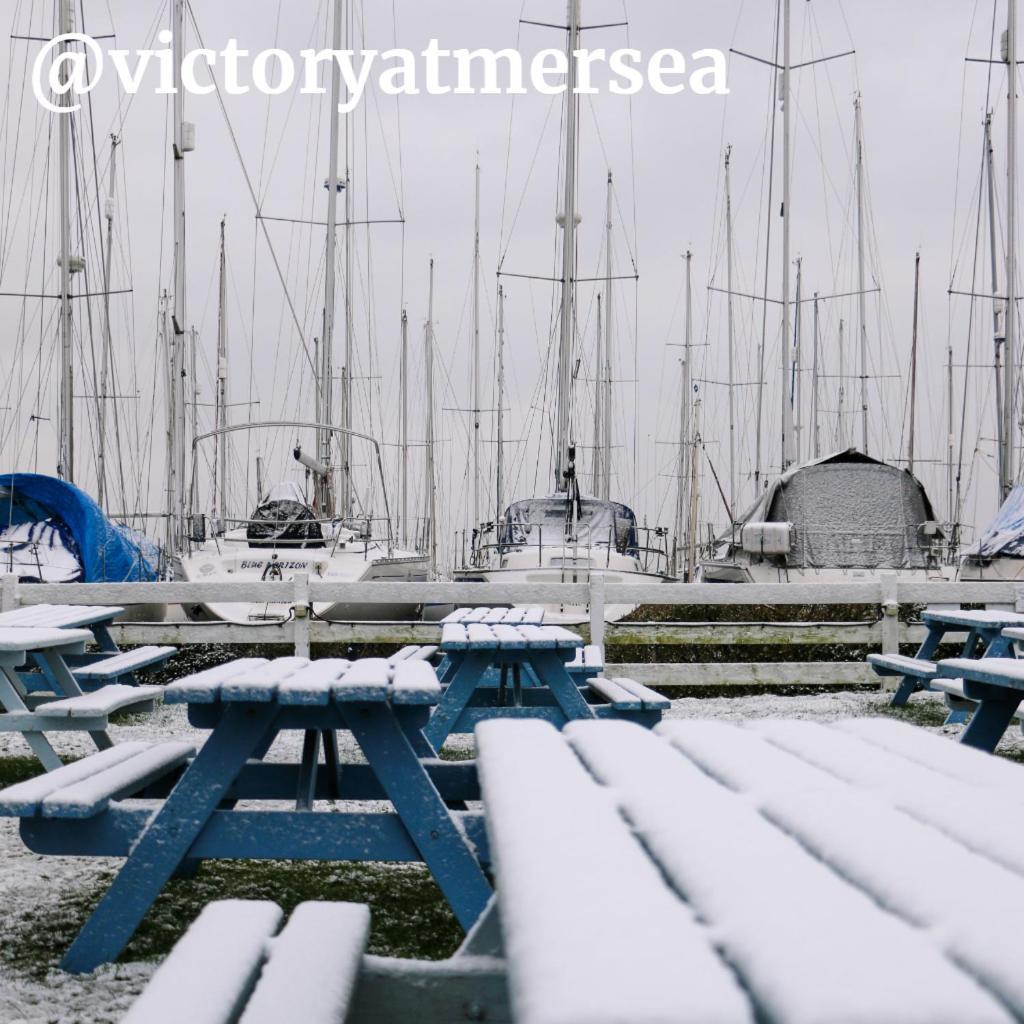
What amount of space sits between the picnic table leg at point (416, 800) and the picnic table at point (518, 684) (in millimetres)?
1613

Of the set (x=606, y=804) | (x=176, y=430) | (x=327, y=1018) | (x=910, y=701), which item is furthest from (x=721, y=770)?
(x=176, y=430)

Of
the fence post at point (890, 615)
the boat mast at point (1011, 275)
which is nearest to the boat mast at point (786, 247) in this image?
the boat mast at point (1011, 275)

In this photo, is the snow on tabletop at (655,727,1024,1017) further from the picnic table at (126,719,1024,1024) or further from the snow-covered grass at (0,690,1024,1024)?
the snow-covered grass at (0,690,1024,1024)

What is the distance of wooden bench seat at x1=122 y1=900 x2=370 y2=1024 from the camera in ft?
5.39

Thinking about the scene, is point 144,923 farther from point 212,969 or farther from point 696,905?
point 696,905

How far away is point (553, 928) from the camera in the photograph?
3.29 ft

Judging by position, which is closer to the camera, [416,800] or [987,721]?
[416,800]

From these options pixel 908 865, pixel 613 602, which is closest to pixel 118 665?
pixel 613 602

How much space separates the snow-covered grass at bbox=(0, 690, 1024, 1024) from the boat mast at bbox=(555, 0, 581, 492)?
1630 centimetres

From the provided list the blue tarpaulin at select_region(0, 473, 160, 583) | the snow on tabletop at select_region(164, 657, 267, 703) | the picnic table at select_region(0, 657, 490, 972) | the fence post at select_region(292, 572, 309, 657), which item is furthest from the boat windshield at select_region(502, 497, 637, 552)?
the snow on tabletop at select_region(164, 657, 267, 703)

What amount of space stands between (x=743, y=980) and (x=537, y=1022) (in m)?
0.19

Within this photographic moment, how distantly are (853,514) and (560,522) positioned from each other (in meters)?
5.12

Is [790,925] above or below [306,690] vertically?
above

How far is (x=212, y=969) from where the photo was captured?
181 cm
